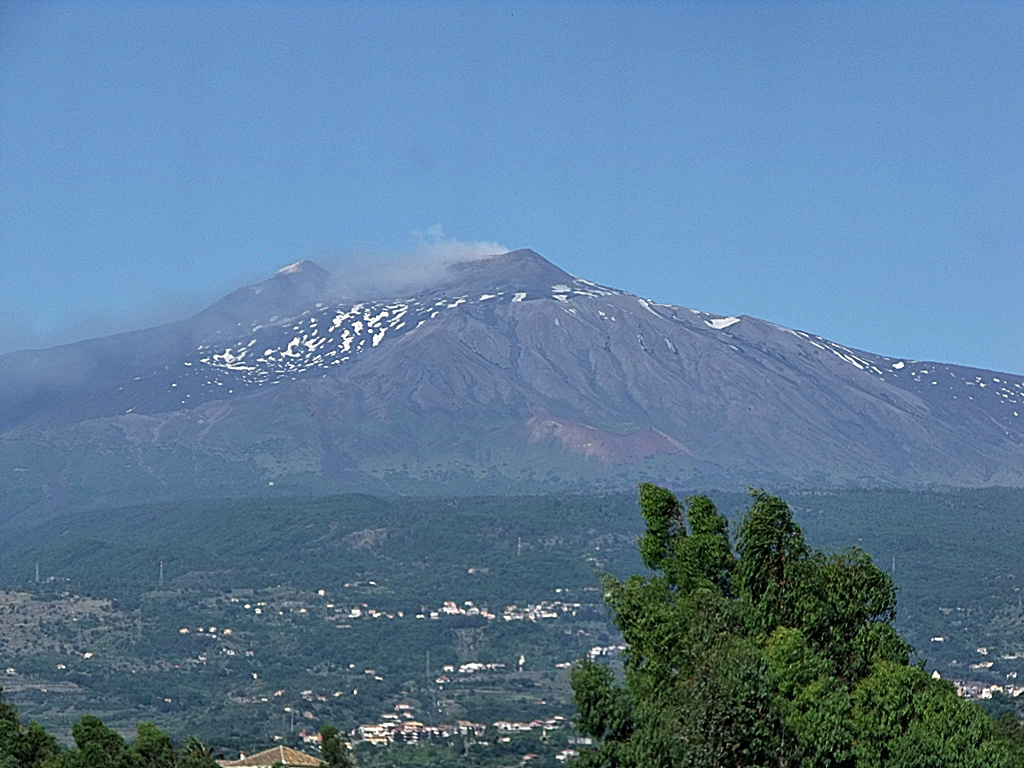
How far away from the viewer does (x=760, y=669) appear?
2438cm

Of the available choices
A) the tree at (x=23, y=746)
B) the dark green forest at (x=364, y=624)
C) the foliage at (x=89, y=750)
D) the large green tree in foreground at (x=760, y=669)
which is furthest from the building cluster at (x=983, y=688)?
the large green tree in foreground at (x=760, y=669)

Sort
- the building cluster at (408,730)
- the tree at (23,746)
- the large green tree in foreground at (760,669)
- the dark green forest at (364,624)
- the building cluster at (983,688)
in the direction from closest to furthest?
1. the large green tree in foreground at (760,669)
2. the tree at (23,746)
3. the building cluster at (983,688)
4. the building cluster at (408,730)
5. the dark green forest at (364,624)

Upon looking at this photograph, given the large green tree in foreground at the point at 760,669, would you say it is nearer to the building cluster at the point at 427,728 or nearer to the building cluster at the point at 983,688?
the building cluster at the point at 427,728

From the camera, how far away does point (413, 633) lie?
6344 inches

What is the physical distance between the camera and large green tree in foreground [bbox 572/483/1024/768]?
24.0 m

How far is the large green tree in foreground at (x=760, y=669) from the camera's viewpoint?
24.0m

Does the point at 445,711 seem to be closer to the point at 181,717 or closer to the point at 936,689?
the point at 181,717

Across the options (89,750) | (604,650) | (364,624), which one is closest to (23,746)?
(89,750)

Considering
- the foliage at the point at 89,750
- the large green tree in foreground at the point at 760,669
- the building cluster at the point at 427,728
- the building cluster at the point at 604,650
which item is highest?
the large green tree in foreground at the point at 760,669

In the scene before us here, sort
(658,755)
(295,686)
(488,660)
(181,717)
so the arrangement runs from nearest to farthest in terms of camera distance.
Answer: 1. (658,755)
2. (181,717)
3. (295,686)
4. (488,660)

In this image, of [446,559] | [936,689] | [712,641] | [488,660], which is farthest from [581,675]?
[446,559]

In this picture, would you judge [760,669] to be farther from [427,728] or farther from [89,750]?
[427,728]

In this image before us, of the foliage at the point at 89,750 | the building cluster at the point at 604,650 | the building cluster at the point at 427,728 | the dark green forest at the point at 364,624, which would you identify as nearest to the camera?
the foliage at the point at 89,750

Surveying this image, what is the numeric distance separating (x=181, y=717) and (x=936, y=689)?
9932 centimetres
